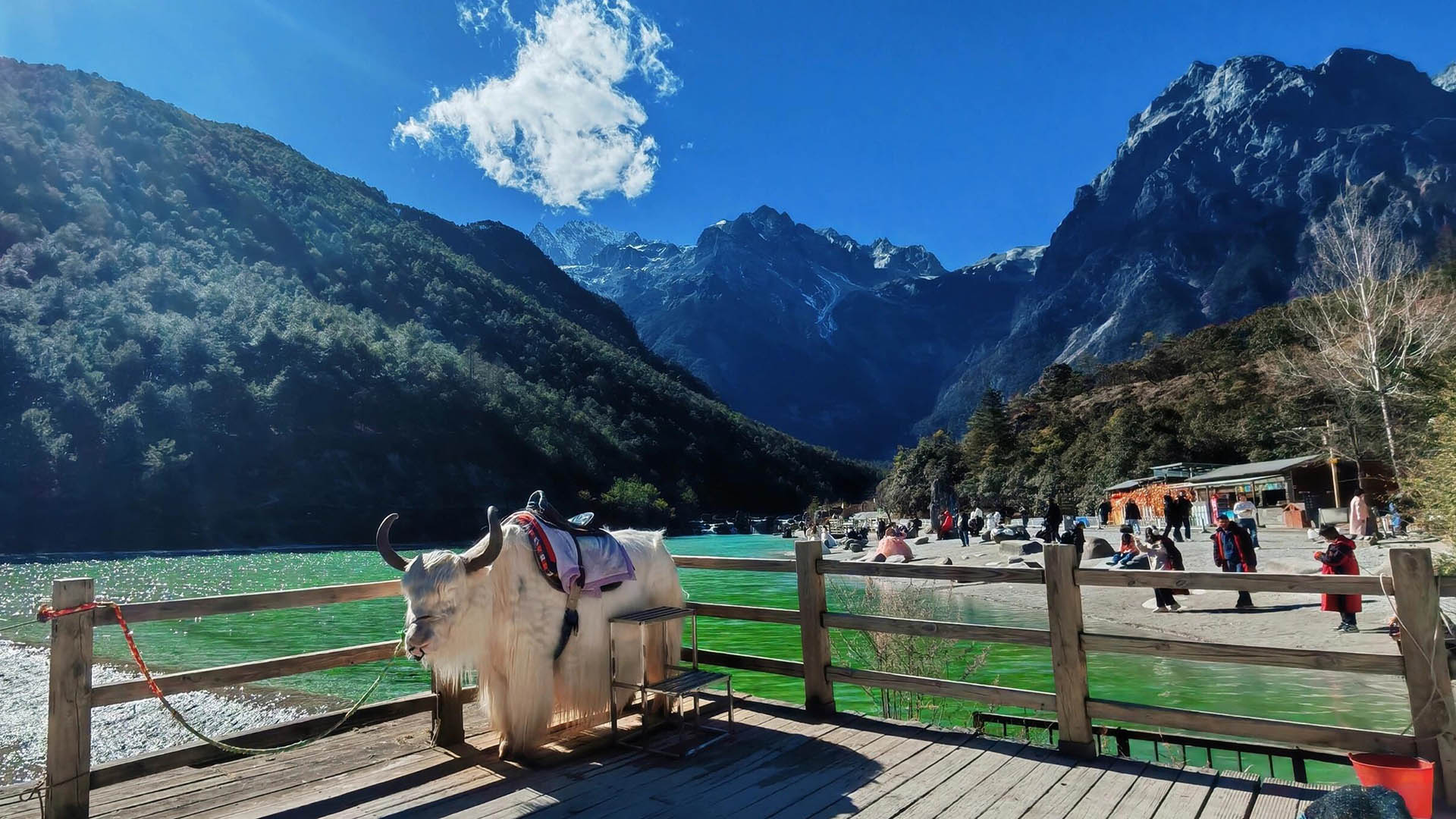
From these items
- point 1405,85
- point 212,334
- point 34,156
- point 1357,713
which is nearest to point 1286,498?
point 1357,713

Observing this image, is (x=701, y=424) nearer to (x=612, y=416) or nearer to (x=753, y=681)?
(x=612, y=416)

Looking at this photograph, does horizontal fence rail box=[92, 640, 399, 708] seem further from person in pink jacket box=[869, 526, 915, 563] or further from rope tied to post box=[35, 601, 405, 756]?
person in pink jacket box=[869, 526, 915, 563]

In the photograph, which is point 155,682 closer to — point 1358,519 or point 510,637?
point 510,637

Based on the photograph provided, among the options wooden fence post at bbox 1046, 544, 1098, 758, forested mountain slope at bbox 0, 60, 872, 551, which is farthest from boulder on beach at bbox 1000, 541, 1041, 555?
forested mountain slope at bbox 0, 60, 872, 551

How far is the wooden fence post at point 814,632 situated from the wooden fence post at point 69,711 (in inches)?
135

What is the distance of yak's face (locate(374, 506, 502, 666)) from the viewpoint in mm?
3705

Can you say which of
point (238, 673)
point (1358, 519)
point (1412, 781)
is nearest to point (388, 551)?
point (238, 673)

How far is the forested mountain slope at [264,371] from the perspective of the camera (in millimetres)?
52625

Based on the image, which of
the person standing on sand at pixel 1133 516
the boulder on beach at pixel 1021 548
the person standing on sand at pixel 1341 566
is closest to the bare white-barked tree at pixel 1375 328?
the person standing on sand at pixel 1133 516

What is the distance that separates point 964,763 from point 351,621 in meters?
16.9

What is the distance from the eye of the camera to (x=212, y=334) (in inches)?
2611

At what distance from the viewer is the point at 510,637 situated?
3.95 m

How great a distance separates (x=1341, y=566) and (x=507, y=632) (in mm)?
9596

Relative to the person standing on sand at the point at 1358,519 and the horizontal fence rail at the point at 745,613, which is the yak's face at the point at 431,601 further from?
the person standing on sand at the point at 1358,519
